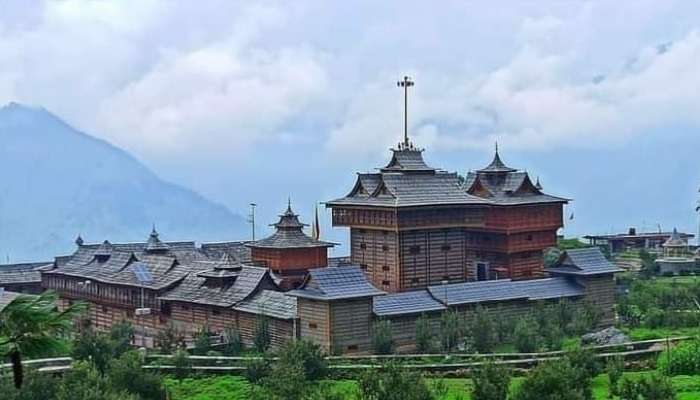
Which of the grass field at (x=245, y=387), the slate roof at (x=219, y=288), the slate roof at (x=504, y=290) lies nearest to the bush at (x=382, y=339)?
the slate roof at (x=504, y=290)

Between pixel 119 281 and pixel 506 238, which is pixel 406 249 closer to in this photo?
pixel 506 238

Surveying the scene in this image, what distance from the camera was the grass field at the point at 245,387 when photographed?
25562mm

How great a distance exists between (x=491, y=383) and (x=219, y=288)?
16796 millimetres

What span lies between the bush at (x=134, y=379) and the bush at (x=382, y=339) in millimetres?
7811

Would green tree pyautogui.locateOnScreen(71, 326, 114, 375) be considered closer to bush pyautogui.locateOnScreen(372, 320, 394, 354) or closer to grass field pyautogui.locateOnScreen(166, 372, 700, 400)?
grass field pyautogui.locateOnScreen(166, 372, 700, 400)

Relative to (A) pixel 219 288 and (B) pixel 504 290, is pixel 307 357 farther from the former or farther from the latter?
(B) pixel 504 290

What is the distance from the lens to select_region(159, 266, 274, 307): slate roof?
36.0 meters

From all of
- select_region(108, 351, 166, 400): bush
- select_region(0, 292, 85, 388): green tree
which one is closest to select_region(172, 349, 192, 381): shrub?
select_region(108, 351, 166, 400): bush

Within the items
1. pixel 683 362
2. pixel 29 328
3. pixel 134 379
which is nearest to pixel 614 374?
pixel 683 362

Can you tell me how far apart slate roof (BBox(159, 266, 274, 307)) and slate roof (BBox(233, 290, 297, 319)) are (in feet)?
1.31

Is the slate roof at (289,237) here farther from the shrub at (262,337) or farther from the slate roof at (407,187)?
the shrub at (262,337)

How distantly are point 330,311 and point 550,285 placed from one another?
10.3 meters

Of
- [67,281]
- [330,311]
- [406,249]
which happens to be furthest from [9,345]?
[67,281]

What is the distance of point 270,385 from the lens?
24.4 metres
